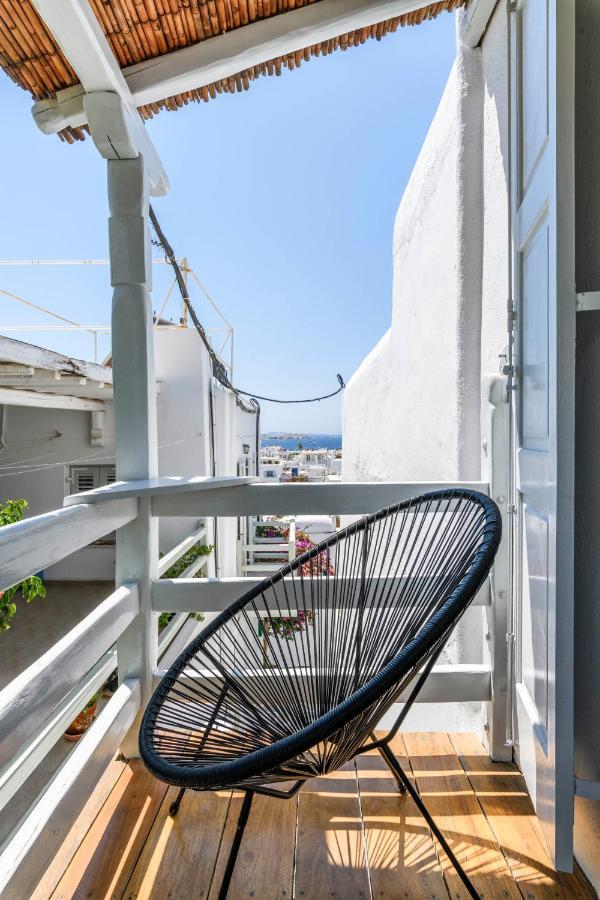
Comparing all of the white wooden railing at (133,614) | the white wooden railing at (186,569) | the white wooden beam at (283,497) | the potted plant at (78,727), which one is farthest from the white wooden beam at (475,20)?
the potted plant at (78,727)

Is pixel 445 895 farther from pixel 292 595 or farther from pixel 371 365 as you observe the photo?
pixel 371 365

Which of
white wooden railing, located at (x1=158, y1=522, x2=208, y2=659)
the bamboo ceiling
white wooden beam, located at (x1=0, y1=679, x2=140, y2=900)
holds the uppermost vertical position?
the bamboo ceiling

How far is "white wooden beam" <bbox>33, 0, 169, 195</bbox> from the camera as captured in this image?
1377 mm

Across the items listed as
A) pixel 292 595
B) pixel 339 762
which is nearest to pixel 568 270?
pixel 339 762

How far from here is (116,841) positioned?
1.16 meters

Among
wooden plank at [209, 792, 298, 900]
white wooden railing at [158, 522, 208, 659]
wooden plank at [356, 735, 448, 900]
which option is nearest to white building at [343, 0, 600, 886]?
wooden plank at [356, 735, 448, 900]

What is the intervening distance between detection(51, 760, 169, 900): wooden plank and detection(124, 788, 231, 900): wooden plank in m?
0.02

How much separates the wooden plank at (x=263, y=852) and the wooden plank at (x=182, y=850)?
0.02 metres

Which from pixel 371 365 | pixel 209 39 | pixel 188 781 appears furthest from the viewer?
pixel 371 365

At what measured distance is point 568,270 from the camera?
0.96m

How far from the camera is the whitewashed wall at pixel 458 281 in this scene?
1.78 m

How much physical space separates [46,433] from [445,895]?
5501 mm

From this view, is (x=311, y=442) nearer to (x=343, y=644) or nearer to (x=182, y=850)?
(x=343, y=644)

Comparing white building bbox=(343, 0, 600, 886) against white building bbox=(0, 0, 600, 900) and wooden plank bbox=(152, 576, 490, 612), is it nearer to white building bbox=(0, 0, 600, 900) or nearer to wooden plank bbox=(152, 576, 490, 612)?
white building bbox=(0, 0, 600, 900)
